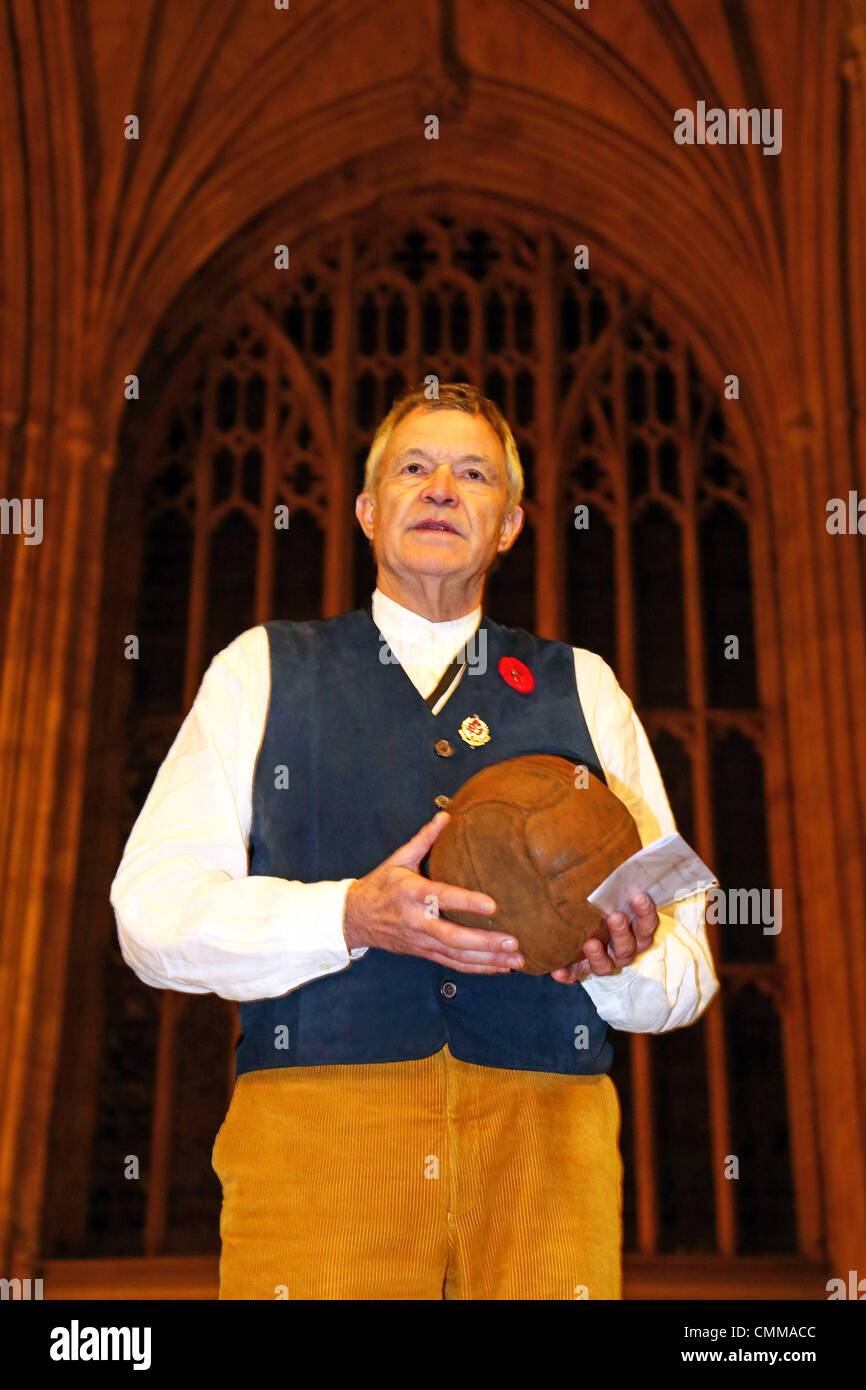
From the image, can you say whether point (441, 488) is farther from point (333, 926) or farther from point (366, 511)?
point (333, 926)

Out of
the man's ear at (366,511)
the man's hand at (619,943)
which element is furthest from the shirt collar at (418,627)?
the man's hand at (619,943)

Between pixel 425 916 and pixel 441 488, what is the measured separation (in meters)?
0.82

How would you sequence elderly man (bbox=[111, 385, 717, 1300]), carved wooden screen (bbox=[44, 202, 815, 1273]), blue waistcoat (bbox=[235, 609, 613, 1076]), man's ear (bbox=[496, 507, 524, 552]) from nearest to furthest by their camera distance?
elderly man (bbox=[111, 385, 717, 1300]) → blue waistcoat (bbox=[235, 609, 613, 1076]) → man's ear (bbox=[496, 507, 524, 552]) → carved wooden screen (bbox=[44, 202, 815, 1273])

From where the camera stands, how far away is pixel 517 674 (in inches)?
84.5

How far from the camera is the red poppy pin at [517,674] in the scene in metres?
2.13

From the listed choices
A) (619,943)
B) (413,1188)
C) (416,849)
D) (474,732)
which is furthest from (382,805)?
(413,1188)

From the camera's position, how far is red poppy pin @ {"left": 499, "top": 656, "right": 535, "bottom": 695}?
6.99 ft

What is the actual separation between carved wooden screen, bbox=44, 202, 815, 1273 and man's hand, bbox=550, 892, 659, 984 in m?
4.71

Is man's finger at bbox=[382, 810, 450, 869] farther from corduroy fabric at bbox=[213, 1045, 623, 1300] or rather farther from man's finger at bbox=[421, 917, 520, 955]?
corduroy fabric at bbox=[213, 1045, 623, 1300]

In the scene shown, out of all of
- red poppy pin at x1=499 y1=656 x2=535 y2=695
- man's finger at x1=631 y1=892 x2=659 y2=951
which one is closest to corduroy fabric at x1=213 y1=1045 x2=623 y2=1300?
man's finger at x1=631 y1=892 x2=659 y2=951

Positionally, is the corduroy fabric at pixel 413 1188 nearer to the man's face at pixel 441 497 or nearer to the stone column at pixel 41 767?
the man's face at pixel 441 497

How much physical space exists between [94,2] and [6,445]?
7.92 ft

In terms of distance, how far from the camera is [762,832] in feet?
22.4

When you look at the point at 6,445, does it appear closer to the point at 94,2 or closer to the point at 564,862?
the point at 94,2
